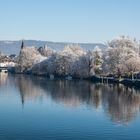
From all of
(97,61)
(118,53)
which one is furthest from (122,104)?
(97,61)

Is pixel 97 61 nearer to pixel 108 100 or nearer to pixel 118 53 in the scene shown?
pixel 118 53

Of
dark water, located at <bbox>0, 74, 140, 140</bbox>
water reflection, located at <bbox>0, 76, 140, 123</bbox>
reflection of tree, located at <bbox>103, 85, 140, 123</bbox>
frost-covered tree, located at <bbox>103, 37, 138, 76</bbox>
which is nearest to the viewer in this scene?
dark water, located at <bbox>0, 74, 140, 140</bbox>

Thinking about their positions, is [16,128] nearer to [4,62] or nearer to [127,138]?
[127,138]

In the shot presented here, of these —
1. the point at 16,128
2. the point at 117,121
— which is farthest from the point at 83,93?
the point at 16,128

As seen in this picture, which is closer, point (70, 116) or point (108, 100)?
point (70, 116)

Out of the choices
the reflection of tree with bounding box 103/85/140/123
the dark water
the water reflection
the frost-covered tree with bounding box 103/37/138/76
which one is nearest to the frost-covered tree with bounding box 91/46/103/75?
the frost-covered tree with bounding box 103/37/138/76

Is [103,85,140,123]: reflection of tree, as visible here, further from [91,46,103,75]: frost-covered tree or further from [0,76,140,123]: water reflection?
[91,46,103,75]: frost-covered tree

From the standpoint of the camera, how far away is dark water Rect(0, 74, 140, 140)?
73.9 ft

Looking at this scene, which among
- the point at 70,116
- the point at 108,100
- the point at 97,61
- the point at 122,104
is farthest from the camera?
the point at 97,61

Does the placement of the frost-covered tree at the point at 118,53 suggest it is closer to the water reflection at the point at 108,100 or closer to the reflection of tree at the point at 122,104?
the water reflection at the point at 108,100

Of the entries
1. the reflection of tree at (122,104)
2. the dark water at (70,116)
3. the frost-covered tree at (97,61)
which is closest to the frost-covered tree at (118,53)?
the frost-covered tree at (97,61)

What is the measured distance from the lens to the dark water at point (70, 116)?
22516 millimetres

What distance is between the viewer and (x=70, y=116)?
28.5 metres

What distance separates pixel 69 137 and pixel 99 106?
12233 millimetres
